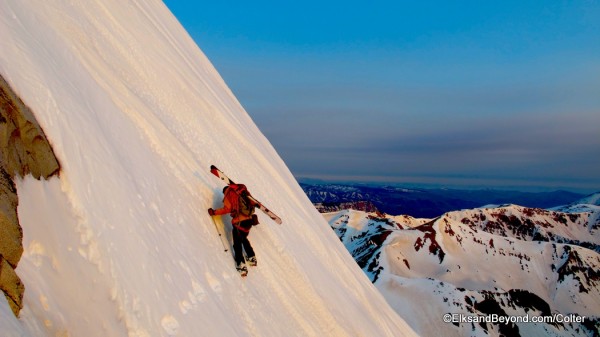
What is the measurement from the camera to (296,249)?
13.0 metres

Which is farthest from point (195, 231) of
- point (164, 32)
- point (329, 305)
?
point (164, 32)

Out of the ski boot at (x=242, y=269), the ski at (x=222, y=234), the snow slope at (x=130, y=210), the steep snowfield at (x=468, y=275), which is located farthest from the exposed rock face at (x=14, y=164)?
the steep snowfield at (x=468, y=275)

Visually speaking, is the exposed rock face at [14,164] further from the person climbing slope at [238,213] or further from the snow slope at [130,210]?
the person climbing slope at [238,213]

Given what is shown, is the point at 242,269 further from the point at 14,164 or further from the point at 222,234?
the point at 14,164

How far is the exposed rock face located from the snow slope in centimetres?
22

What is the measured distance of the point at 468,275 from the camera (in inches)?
4016

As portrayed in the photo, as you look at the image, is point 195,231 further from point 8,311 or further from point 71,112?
point 8,311

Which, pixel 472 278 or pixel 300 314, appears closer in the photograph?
pixel 300 314

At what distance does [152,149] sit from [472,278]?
10963cm

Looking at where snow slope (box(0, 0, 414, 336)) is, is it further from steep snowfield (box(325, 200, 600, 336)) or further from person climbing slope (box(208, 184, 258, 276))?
steep snowfield (box(325, 200, 600, 336))

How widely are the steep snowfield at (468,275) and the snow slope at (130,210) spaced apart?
1980 inches

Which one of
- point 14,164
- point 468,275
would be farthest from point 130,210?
point 468,275

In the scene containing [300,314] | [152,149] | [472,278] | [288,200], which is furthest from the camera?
[472,278]

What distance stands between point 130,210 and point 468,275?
11090 centimetres
